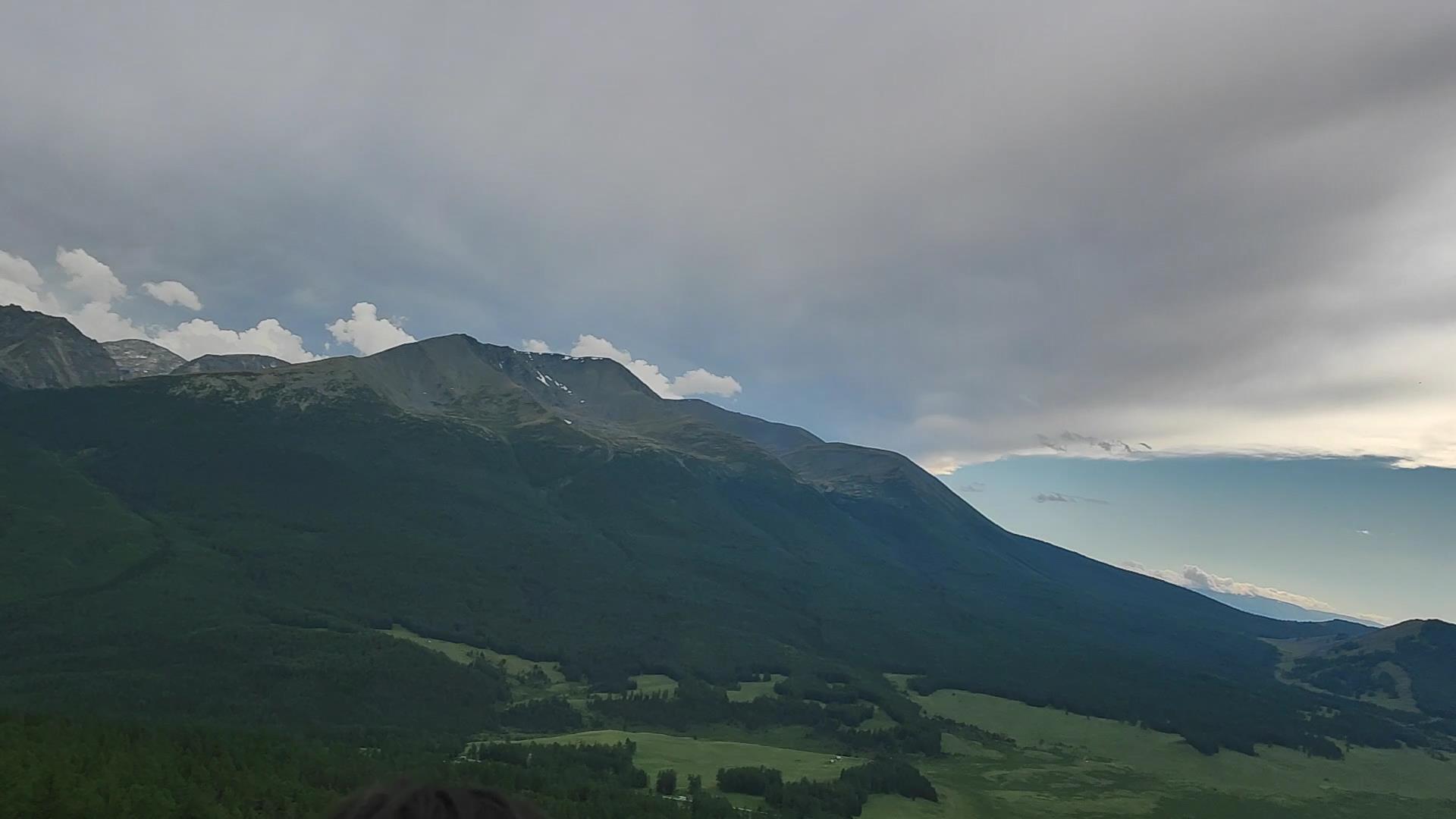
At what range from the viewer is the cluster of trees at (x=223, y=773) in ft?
194

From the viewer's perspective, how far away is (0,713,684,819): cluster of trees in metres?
59.1

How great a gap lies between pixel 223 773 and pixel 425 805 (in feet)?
302

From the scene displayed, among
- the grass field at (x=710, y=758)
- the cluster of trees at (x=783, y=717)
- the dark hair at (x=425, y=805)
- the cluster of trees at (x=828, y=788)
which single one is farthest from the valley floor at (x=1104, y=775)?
the dark hair at (x=425, y=805)

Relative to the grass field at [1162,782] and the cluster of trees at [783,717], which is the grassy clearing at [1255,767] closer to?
the grass field at [1162,782]

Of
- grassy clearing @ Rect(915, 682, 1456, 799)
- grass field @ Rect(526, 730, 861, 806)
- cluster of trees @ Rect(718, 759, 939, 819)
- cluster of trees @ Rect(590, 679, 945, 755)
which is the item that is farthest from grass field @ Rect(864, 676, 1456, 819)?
grass field @ Rect(526, 730, 861, 806)

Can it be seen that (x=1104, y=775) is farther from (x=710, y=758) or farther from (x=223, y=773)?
(x=223, y=773)

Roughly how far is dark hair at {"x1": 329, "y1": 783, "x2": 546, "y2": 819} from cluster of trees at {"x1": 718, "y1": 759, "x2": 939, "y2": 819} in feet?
360

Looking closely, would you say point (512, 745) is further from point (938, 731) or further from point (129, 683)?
point (938, 731)

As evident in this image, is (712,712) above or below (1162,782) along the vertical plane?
above

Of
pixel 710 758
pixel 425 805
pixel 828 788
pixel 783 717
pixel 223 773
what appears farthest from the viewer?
pixel 783 717

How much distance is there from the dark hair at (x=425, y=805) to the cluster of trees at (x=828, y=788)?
109828 mm

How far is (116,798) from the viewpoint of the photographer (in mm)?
60000

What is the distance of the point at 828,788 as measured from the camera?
4624 inches

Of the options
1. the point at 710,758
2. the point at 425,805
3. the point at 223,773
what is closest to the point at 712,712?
the point at 710,758
